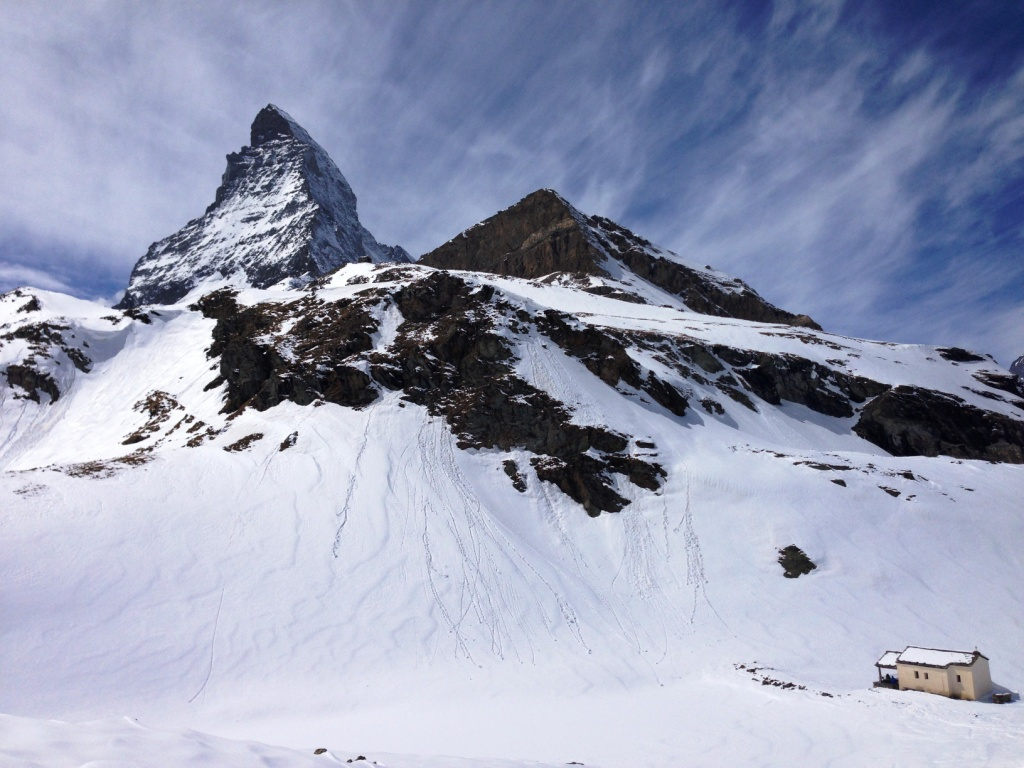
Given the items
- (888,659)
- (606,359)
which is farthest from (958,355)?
(888,659)

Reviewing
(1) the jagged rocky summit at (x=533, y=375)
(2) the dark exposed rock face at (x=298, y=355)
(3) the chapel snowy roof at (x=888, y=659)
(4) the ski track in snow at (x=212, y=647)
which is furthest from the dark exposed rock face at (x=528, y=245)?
(4) the ski track in snow at (x=212, y=647)

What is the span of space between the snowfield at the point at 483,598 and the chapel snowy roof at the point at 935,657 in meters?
2.01

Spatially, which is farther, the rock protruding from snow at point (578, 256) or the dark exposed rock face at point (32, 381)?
the rock protruding from snow at point (578, 256)

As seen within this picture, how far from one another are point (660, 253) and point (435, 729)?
12506cm

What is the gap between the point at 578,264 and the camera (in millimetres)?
117438

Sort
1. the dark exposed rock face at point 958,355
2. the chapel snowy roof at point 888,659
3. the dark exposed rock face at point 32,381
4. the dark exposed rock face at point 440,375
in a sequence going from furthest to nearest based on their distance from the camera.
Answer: the dark exposed rock face at point 958,355
the dark exposed rock face at point 32,381
the dark exposed rock face at point 440,375
the chapel snowy roof at point 888,659

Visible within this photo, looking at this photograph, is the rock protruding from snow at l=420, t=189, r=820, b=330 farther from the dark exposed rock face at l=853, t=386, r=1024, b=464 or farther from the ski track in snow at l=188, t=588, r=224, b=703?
the ski track in snow at l=188, t=588, r=224, b=703

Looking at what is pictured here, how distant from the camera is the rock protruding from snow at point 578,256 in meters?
120

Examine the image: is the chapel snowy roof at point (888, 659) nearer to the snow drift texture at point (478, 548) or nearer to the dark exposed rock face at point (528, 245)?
the snow drift texture at point (478, 548)

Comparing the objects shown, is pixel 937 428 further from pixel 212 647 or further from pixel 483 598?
pixel 212 647

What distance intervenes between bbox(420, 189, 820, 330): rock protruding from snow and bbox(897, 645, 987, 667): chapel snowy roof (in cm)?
9378

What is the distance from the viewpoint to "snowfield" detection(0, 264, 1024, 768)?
789 inches

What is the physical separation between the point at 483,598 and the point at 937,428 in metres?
56.0

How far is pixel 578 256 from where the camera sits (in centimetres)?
11869
